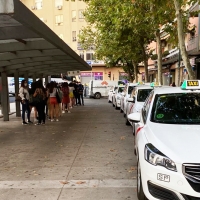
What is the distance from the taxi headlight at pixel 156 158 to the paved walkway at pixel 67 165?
110 centimetres

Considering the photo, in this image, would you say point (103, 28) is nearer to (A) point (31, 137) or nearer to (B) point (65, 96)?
(B) point (65, 96)

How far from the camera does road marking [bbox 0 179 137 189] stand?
4.80m

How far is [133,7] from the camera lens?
35.8 feet

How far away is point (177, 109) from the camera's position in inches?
189

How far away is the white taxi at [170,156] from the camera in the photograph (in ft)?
10.3

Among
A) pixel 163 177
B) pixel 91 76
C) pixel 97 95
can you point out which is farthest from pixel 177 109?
pixel 91 76

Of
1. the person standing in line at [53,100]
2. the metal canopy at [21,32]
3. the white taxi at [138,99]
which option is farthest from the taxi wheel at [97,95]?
the white taxi at [138,99]

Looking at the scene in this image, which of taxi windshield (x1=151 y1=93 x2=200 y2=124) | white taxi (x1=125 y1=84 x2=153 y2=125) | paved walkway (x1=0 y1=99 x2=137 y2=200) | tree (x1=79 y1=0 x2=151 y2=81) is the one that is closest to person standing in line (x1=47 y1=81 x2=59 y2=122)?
paved walkway (x1=0 y1=99 x2=137 y2=200)

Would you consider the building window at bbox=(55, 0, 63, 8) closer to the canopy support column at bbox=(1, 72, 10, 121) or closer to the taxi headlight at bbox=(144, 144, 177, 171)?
the canopy support column at bbox=(1, 72, 10, 121)

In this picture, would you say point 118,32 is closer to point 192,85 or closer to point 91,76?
point 192,85

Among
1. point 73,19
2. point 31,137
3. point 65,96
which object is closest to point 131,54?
point 65,96

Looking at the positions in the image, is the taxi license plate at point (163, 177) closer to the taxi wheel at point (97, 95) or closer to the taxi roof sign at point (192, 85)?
the taxi roof sign at point (192, 85)

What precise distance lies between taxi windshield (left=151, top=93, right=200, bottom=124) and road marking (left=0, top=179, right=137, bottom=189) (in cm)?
123

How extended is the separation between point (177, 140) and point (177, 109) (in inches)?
51.0
